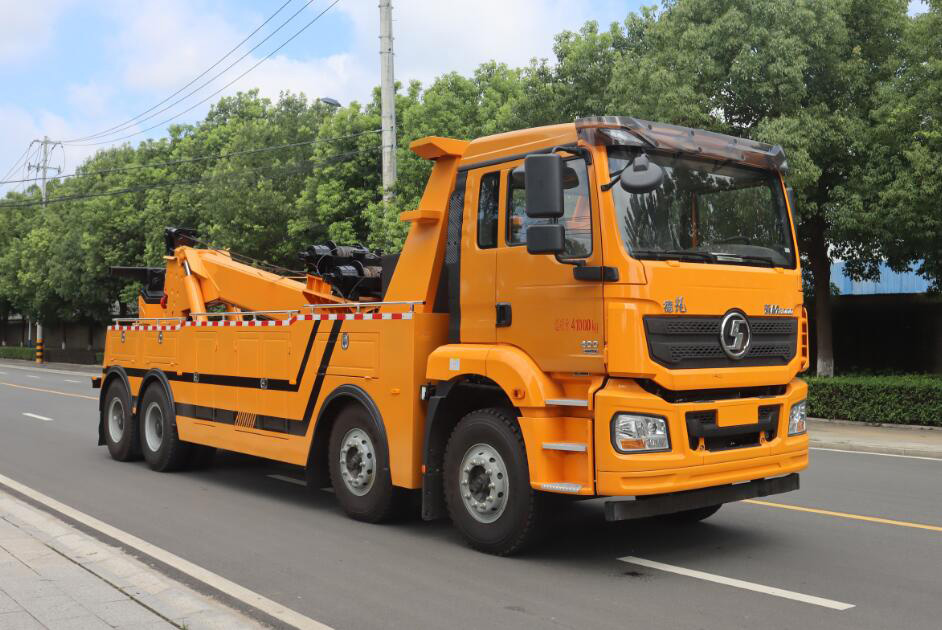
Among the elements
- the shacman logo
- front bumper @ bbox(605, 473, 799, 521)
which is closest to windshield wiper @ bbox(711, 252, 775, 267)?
the shacman logo

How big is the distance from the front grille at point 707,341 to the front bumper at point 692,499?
2.91 ft

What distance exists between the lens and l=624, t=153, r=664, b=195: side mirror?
20.9ft

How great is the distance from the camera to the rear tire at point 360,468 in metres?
7.89

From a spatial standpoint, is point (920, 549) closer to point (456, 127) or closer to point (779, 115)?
point (779, 115)

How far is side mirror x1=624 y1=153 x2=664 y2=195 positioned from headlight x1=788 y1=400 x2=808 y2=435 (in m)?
2.14

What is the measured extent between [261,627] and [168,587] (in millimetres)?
991

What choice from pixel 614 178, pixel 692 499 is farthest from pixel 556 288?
pixel 692 499

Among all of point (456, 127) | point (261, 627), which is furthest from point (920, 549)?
point (456, 127)

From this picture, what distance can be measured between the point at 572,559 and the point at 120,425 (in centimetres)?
793

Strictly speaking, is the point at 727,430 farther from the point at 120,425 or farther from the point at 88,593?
the point at 120,425

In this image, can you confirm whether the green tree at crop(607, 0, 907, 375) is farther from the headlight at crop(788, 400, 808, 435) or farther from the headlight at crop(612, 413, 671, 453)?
the headlight at crop(612, 413, 671, 453)

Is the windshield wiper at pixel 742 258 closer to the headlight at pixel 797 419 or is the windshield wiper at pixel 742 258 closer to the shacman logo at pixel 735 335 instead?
the shacman logo at pixel 735 335

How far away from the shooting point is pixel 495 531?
6828 millimetres

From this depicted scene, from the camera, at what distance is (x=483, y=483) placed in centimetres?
693
